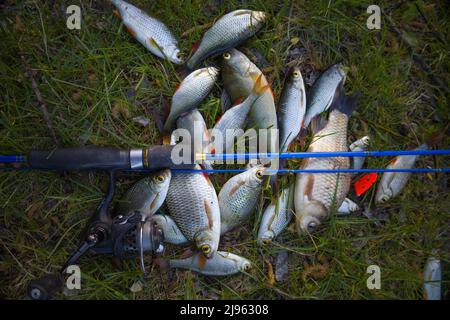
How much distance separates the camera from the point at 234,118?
8.35ft

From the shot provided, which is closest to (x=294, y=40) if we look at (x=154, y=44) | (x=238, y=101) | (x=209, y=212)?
(x=238, y=101)

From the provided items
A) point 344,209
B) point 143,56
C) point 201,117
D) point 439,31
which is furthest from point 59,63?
point 439,31

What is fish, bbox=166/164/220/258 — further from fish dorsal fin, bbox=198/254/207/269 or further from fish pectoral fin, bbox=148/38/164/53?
fish pectoral fin, bbox=148/38/164/53

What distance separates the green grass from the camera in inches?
104

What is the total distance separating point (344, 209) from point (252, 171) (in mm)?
700

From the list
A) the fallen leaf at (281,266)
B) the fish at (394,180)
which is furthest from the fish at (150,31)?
the fish at (394,180)

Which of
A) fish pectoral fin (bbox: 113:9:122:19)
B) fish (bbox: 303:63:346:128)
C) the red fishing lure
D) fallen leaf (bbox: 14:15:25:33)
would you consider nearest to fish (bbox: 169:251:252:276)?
the red fishing lure

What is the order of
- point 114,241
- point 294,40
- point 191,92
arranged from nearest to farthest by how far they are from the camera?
point 114,241
point 191,92
point 294,40

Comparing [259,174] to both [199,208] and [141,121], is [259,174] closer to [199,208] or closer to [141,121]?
[199,208]

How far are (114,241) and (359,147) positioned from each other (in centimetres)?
171

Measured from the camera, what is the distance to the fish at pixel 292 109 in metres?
2.59

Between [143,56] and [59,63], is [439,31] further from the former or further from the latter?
[59,63]

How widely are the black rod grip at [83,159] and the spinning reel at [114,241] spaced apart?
99 millimetres

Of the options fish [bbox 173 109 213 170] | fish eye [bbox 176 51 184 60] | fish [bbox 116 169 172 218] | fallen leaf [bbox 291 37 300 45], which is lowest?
fish [bbox 116 169 172 218]
